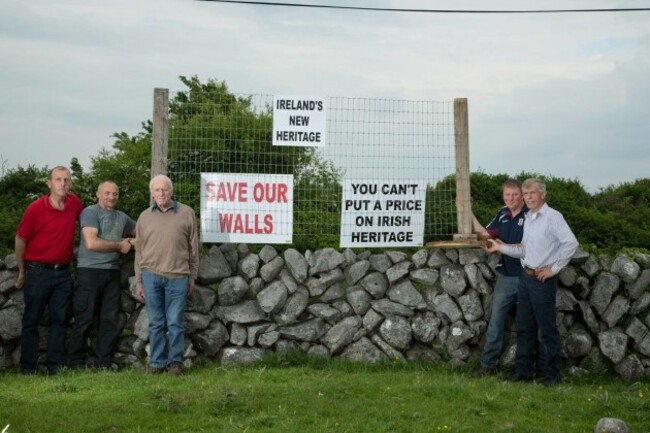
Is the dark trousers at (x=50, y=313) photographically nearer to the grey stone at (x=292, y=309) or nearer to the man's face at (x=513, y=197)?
the grey stone at (x=292, y=309)

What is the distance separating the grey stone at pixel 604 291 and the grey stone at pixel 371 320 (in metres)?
2.67

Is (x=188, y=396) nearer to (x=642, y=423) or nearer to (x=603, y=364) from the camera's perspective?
Answer: (x=642, y=423)

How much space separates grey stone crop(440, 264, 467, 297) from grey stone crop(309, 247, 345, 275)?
49.8 inches

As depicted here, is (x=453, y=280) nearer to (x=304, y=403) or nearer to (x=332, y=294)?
(x=332, y=294)

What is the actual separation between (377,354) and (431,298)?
3.19 feet

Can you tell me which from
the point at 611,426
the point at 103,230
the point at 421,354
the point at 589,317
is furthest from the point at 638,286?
the point at 103,230

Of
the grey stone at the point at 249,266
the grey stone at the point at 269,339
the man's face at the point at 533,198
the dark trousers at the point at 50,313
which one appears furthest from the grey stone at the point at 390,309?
the dark trousers at the point at 50,313

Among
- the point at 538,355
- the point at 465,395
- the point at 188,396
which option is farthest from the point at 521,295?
the point at 188,396

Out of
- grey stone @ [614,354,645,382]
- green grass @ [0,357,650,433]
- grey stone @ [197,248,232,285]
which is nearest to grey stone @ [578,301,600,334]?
grey stone @ [614,354,645,382]

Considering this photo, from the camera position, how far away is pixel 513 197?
11094mm

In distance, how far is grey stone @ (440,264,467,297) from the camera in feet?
39.5

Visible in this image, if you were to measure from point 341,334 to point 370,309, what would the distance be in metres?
0.48

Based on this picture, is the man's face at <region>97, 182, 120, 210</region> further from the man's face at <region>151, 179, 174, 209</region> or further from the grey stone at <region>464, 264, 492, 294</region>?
the grey stone at <region>464, 264, 492, 294</region>

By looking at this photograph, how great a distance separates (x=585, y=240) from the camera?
1816 cm
